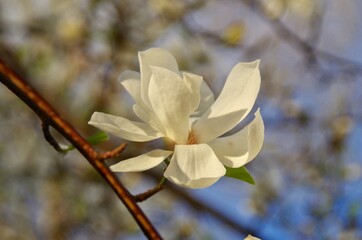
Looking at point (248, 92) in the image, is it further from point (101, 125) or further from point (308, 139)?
point (308, 139)

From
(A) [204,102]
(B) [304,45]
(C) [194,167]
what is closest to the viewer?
(C) [194,167]

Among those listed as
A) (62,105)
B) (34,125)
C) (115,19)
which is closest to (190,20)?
(115,19)

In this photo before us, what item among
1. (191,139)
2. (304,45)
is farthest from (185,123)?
(304,45)

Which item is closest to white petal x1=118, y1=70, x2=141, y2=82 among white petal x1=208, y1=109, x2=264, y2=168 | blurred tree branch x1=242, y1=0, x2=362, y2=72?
white petal x1=208, y1=109, x2=264, y2=168

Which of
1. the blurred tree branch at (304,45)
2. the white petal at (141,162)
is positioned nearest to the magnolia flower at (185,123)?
the white petal at (141,162)

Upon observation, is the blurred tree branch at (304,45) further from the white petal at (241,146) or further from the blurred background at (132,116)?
the white petal at (241,146)

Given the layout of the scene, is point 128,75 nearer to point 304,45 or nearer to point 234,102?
point 234,102
